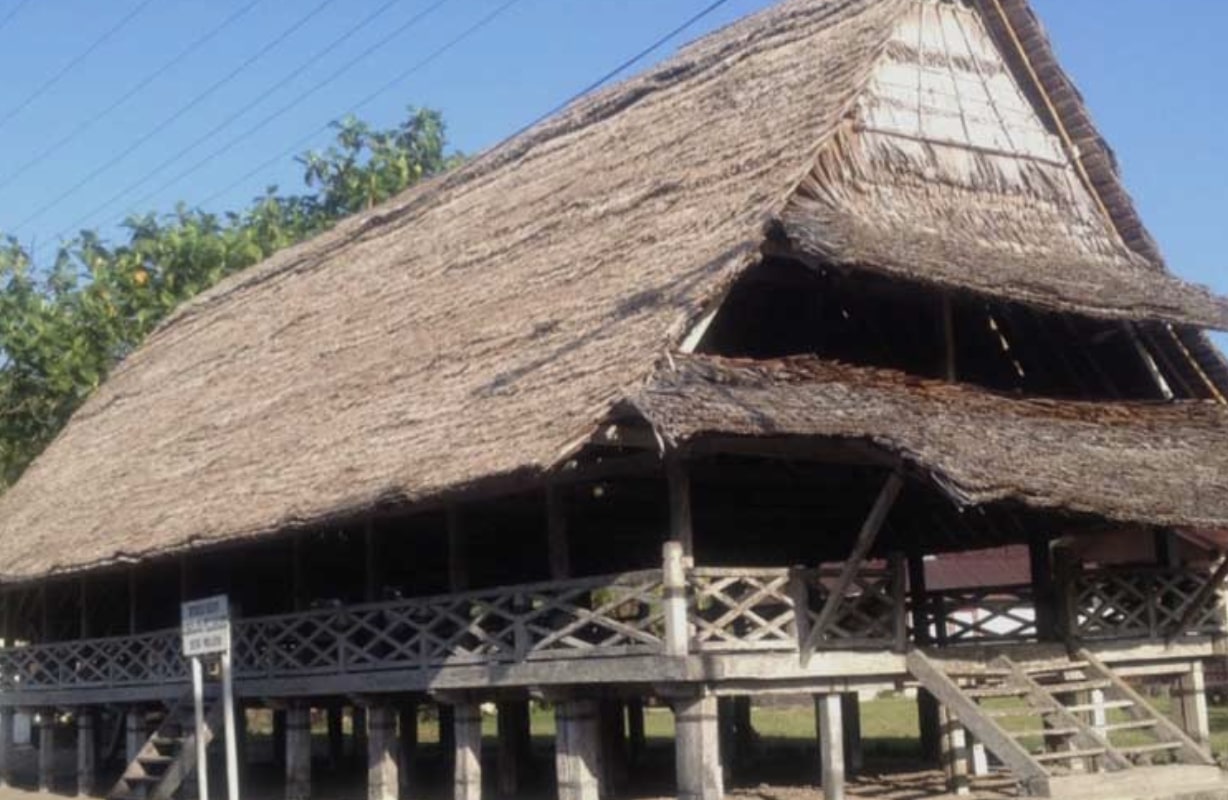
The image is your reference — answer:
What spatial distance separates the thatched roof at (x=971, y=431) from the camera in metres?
12.9

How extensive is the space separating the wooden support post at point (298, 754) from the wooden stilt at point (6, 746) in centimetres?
818

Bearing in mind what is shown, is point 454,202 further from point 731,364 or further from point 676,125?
point 731,364

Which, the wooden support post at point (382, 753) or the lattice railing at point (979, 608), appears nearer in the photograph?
the lattice railing at point (979, 608)

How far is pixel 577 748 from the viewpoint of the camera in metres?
14.6

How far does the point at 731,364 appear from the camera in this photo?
13906mm

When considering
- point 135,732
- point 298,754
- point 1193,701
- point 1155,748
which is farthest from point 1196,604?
point 135,732

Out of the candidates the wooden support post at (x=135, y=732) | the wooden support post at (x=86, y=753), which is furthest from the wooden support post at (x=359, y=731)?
the wooden support post at (x=135, y=732)

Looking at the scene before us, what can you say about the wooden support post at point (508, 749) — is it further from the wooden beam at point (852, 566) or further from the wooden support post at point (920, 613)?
the wooden beam at point (852, 566)

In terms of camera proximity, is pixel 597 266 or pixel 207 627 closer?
pixel 207 627

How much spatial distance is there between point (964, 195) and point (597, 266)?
3875mm

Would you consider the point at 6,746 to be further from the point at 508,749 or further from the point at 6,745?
the point at 508,749

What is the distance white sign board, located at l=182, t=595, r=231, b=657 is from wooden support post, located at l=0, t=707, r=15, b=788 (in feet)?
39.9

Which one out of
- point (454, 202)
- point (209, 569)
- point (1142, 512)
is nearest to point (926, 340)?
point (1142, 512)

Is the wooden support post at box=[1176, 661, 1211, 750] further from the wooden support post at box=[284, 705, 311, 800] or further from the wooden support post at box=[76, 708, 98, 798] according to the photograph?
the wooden support post at box=[76, 708, 98, 798]
